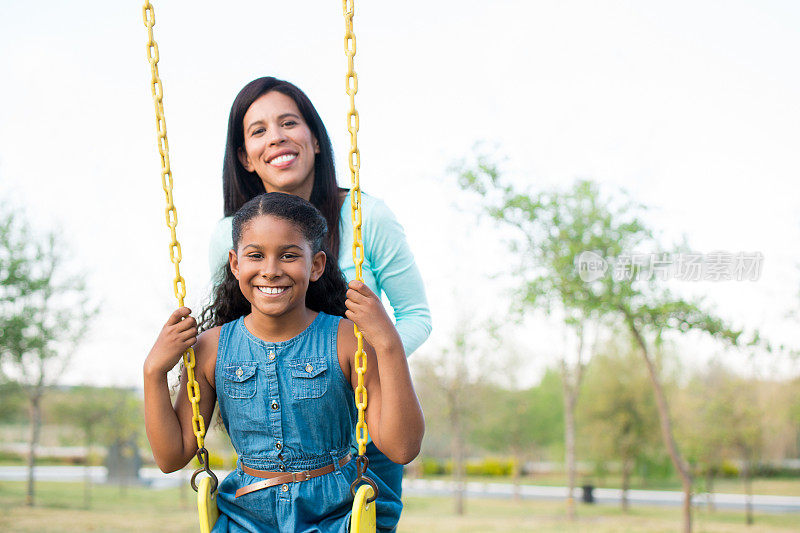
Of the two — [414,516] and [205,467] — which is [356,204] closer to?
[205,467]

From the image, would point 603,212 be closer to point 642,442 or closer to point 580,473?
point 642,442

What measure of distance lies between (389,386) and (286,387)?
0.88 feet

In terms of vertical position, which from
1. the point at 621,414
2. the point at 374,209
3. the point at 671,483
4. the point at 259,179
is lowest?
the point at 671,483

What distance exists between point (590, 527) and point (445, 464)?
1395 centimetres

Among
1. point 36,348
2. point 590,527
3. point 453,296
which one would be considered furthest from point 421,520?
point 36,348

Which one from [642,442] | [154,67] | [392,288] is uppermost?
[154,67]

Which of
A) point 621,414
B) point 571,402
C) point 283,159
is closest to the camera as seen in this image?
point 283,159

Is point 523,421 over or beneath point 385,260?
beneath

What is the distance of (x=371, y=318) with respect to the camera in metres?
1.71

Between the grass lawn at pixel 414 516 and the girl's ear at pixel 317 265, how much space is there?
13.6m

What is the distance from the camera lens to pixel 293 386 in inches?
70.5

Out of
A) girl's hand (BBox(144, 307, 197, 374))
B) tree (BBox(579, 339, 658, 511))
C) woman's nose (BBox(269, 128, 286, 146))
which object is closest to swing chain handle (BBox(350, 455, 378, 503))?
girl's hand (BBox(144, 307, 197, 374))

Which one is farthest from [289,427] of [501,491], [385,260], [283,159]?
A: [501,491]

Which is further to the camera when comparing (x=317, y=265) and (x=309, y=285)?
(x=309, y=285)
